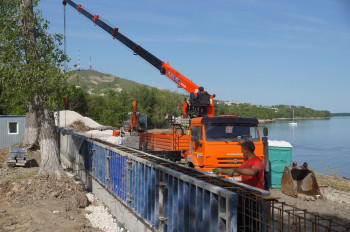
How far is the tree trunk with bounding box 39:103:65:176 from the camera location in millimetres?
13792

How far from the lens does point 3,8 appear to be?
13266 mm

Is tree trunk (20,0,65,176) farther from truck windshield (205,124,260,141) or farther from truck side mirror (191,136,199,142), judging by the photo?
truck windshield (205,124,260,141)

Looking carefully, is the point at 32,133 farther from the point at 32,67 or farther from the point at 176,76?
the point at 32,67

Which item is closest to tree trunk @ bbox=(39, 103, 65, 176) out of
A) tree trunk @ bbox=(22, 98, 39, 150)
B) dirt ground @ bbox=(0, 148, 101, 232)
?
dirt ground @ bbox=(0, 148, 101, 232)

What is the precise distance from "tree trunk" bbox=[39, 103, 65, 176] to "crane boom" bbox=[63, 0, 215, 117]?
612 cm

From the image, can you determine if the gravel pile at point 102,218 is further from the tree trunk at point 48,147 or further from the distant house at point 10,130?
the distant house at point 10,130

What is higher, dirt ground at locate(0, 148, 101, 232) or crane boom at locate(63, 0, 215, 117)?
crane boom at locate(63, 0, 215, 117)

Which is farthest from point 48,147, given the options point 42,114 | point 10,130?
point 10,130

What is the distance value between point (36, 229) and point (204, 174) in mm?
4535

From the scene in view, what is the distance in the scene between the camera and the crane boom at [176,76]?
17406 mm

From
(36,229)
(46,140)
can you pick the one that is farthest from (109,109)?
(36,229)

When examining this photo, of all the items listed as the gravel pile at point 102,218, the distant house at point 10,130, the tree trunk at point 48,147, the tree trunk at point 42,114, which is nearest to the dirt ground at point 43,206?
the gravel pile at point 102,218

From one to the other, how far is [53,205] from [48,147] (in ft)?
11.5

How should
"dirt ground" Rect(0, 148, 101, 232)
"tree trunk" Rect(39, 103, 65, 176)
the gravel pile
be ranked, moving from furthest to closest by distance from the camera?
"tree trunk" Rect(39, 103, 65, 176)
the gravel pile
"dirt ground" Rect(0, 148, 101, 232)
